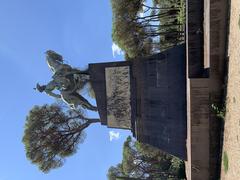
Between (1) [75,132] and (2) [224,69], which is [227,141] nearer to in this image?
(2) [224,69]

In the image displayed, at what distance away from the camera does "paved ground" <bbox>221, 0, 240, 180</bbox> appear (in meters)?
11.6

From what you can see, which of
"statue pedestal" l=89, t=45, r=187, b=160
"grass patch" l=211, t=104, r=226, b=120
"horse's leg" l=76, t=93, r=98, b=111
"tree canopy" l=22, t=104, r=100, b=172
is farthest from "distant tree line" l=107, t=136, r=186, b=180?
"grass patch" l=211, t=104, r=226, b=120

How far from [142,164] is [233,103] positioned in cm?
3005

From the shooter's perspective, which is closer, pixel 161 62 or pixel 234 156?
pixel 234 156

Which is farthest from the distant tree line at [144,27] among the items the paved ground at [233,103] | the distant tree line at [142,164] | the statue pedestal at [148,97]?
the paved ground at [233,103]

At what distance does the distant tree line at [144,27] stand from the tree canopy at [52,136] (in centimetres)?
1091

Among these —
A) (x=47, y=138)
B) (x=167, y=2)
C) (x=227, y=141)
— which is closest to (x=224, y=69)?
(x=227, y=141)

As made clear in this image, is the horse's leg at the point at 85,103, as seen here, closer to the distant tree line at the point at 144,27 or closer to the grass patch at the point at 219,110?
the grass patch at the point at 219,110

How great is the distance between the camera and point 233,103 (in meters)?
12.1

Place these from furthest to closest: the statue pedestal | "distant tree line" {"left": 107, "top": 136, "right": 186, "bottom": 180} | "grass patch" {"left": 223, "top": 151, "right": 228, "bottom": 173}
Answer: "distant tree line" {"left": 107, "top": 136, "right": 186, "bottom": 180}
the statue pedestal
"grass patch" {"left": 223, "top": 151, "right": 228, "bottom": 173}

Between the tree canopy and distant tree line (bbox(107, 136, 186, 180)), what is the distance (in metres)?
14.6

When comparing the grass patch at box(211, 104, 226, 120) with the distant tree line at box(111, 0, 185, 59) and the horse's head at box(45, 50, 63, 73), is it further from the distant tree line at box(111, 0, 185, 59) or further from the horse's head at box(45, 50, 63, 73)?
the distant tree line at box(111, 0, 185, 59)

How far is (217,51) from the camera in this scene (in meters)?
13.3

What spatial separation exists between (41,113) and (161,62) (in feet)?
39.1
